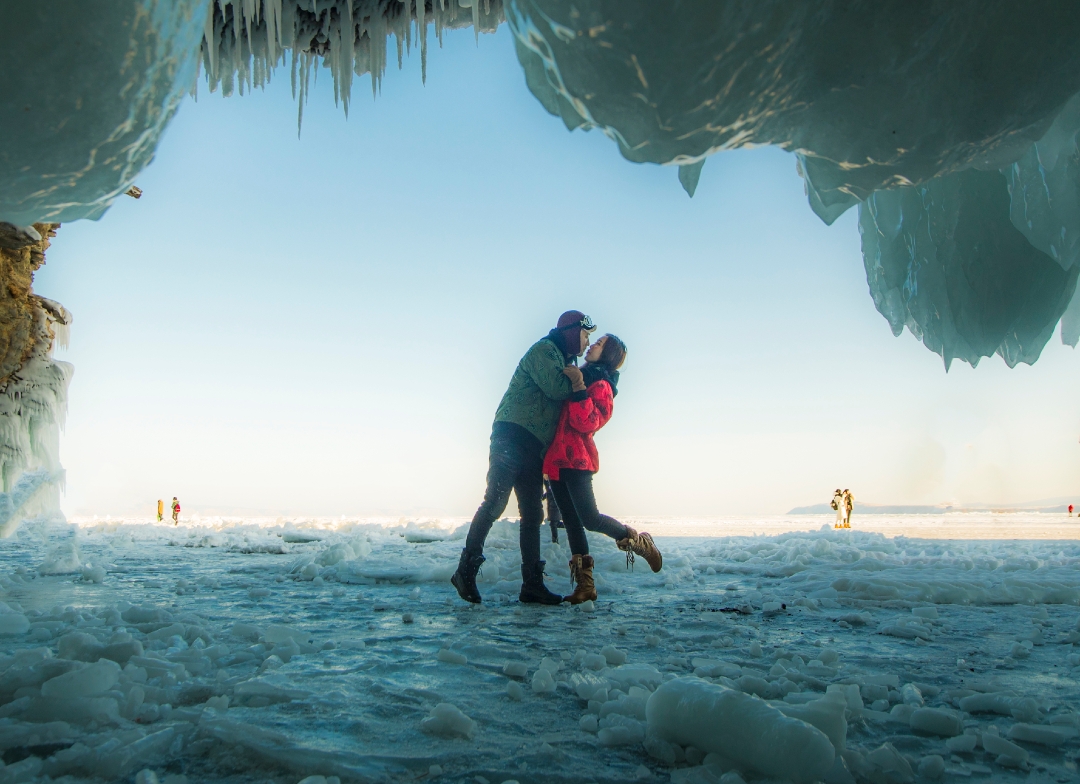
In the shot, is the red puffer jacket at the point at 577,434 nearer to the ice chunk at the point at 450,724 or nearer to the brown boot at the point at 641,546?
the brown boot at the point at 641,546

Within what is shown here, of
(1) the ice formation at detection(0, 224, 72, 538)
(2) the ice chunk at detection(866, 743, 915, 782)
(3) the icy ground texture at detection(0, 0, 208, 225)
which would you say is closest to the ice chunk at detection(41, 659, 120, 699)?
(3) the icy ground texture at detection(0, 0, 208, 225)

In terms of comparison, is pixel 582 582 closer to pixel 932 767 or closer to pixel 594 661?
pixel 594 661

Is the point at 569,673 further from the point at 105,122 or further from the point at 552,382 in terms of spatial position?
the point at 105,122

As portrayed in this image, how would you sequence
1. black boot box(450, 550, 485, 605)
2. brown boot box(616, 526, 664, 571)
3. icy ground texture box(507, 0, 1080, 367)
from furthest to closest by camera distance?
brown boot box(616, 526, 664, 571) → black boot box(450, 550, 485, 605) → icy ground texture box(507, 0, 1080, 367)

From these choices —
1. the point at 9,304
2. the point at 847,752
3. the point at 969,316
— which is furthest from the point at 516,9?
the point at 9,304

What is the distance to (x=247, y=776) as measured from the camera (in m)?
1.15

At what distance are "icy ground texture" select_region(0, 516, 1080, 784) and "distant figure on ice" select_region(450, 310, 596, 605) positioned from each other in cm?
23

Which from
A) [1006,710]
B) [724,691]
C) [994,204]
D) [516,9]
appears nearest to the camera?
[724,691]

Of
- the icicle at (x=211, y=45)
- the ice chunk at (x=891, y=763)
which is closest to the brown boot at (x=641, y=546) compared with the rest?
the ice chunk at (x=891, y=763)

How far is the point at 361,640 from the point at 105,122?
2020mm

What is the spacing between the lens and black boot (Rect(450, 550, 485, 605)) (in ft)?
10.7

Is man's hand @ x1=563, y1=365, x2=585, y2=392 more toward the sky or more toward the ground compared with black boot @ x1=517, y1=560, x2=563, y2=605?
more toward the sky

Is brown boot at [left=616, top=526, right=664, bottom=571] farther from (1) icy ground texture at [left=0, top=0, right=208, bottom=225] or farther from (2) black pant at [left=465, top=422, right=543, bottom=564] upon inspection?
(1) icy ground texture at [left=0, top=0, right=208, bottom=225]

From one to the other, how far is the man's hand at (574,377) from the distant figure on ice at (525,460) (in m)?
0.03
